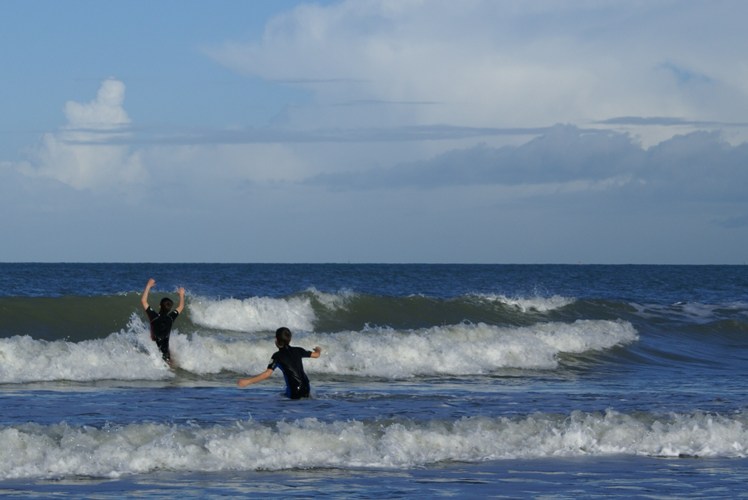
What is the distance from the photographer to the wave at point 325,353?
21.5m

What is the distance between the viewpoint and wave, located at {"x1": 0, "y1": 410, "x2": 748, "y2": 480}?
39.3ft

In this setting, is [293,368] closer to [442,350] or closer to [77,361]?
[77,361]

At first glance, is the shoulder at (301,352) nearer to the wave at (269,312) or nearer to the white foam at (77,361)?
the white foam at (77,361)

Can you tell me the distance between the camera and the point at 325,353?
23.9m

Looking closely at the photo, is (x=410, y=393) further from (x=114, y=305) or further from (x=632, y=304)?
(x=632, y=304)

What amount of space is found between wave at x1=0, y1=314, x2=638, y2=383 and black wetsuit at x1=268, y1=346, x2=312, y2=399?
5.24 meters

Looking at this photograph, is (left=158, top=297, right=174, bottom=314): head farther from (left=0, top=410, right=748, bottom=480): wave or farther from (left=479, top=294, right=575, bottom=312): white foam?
(left=479, top=294, right=575, bottom=312): white foam

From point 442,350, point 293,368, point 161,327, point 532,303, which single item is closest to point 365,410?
point 293,368

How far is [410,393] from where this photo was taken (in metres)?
19.0

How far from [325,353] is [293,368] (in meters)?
7.37

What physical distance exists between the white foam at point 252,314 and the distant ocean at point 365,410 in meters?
0.07

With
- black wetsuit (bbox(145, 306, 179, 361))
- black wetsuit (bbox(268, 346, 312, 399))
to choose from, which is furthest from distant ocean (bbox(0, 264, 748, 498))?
black wetsuit (bbox(145, 306, 179, 361))

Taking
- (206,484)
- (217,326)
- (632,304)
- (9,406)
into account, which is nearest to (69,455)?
(206,484)

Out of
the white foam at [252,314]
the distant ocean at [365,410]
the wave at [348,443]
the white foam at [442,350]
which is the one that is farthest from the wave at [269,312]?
the wave at [348,443]
